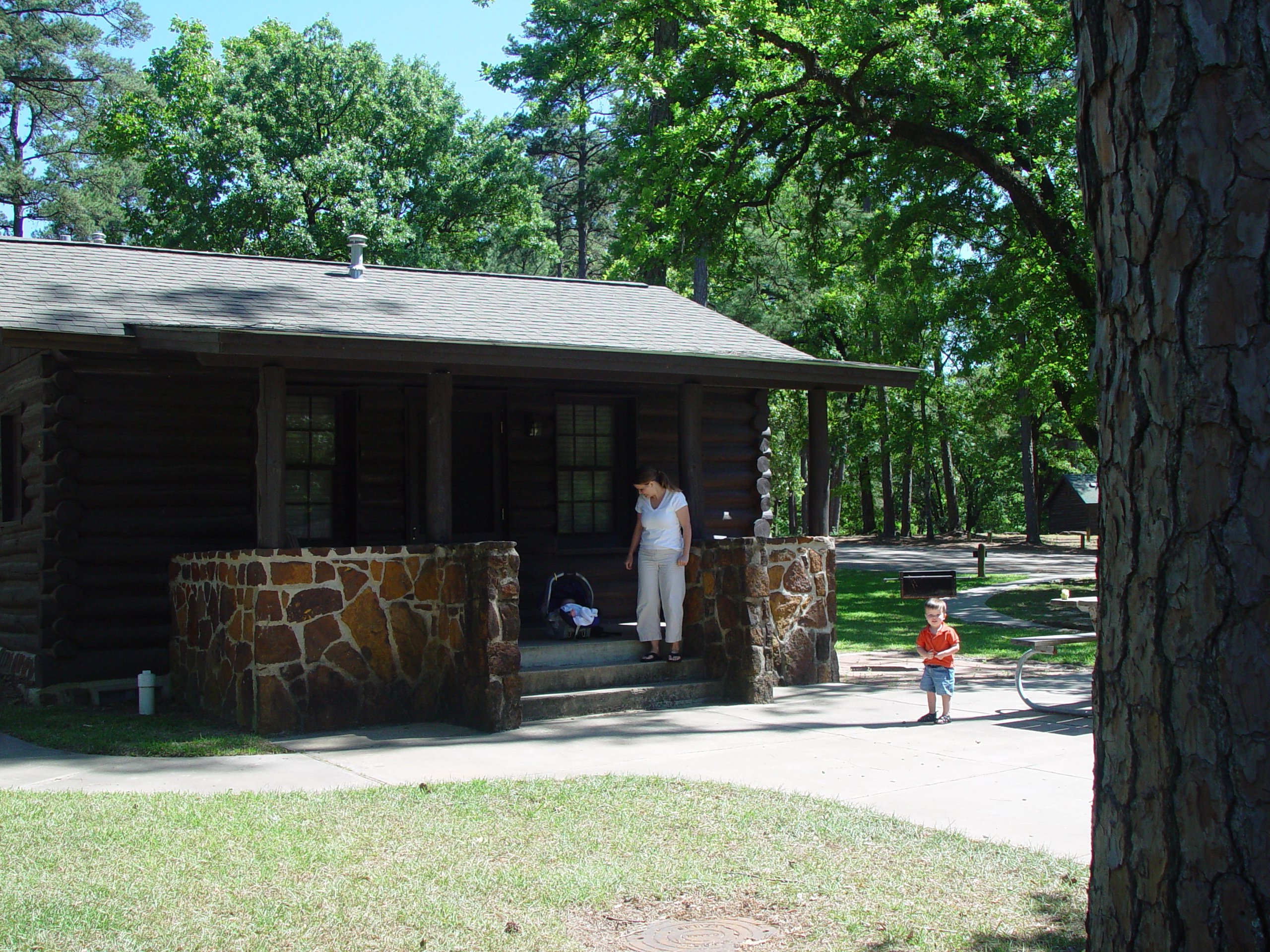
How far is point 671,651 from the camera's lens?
1023 centimetres

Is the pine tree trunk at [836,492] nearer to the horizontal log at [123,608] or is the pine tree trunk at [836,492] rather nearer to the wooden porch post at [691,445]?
the wooden porch post at [691,445]

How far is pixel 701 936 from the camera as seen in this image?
421cm

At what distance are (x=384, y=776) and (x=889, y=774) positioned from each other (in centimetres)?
308

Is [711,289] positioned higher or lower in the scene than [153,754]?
higher

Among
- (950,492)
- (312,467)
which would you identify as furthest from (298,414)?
(950,492)

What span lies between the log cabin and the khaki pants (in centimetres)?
104

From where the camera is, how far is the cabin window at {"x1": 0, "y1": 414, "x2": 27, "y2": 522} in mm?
11367

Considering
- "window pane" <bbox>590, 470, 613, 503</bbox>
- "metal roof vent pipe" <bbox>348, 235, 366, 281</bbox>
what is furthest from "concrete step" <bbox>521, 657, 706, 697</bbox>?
"metal roof vent pipe" <bbox>348, 235, 366, 281</bbox>

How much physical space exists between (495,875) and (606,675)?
494 cm

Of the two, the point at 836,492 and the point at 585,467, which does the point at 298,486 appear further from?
the point at 836,492

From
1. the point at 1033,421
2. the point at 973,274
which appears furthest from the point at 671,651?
the point at 1033,421

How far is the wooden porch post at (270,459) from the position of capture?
8875 millimetres

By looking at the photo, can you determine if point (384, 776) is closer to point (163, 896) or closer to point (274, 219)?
point (163, 896)

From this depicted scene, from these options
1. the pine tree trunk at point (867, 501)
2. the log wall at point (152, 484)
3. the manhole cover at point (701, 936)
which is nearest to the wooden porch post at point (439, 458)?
the log wall at point (152, 484)
